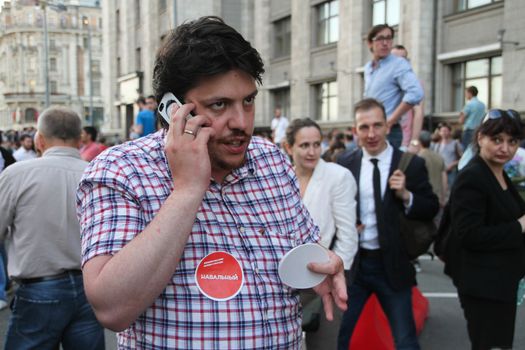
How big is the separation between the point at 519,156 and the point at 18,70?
100320 millimetres

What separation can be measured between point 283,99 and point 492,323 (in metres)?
23.6

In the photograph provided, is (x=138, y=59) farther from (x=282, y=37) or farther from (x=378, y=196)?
(x=378, y=196)

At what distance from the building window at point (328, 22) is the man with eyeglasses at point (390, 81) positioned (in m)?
17.6

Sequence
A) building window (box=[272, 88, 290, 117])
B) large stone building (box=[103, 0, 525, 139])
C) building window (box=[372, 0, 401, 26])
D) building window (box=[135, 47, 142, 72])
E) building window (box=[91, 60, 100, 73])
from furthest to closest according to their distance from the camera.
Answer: building window (box=[91, 60, 100, 73])
building window (box=[135, 47, 142, 72])
building window (box=[272, 88, 290, 117])
building window (box=[372, 0, 401, 26])
large stone building (box=[103, 0, 525, 139])

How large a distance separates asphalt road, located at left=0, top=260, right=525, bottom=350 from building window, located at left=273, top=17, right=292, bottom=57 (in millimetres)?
20415

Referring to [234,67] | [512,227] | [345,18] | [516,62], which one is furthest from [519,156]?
[345,18]

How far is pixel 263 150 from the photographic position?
1904 millimetres

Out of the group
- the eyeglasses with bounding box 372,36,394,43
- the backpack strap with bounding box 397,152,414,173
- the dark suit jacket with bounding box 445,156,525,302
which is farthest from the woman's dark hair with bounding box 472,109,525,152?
the eyeglasses with bounding box 372,36,394,43

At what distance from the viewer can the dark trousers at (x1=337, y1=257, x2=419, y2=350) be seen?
3.98 m

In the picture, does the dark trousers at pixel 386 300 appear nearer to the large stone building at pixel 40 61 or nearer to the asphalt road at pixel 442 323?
the asphalt road at pixel 442 323

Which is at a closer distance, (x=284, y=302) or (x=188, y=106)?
(x=188, y=106)

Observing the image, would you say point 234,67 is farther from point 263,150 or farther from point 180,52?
point 263,150

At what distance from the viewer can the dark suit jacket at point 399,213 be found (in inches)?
154

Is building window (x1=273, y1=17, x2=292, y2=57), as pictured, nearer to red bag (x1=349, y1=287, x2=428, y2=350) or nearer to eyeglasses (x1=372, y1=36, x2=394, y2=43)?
eyeglasses (x1=372, y1=36, x2=394, y2=43)
